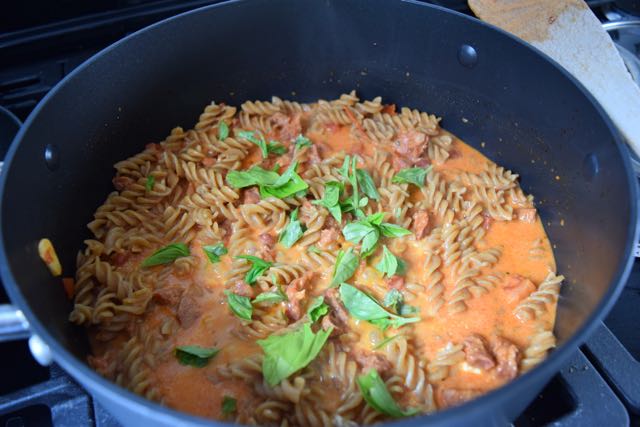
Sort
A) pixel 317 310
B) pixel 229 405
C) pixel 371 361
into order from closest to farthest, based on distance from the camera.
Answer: pixel 229 405
pixel 371 361
pixel 317 310

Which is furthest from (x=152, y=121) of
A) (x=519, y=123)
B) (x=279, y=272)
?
(x=519, y=123)

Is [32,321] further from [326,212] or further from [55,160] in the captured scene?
[326,212]

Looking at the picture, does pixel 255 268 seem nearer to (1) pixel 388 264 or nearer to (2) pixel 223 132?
(1) pixel 388 264

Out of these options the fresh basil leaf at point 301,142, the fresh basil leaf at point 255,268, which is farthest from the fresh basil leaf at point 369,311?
the fresh basil leaf at point 301,142

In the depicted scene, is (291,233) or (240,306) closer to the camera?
(240,306)

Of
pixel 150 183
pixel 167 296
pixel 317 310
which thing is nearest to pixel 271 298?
pixel 317 310

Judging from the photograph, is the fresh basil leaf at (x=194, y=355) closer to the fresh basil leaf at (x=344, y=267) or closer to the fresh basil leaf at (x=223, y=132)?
the fresh basil leaf at (x=344, y=267)

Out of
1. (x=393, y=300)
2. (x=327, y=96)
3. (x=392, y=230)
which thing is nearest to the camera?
(x=393, y=300)
